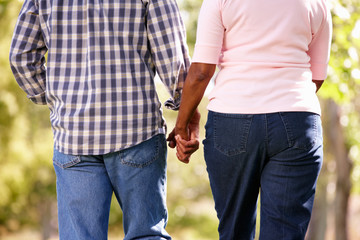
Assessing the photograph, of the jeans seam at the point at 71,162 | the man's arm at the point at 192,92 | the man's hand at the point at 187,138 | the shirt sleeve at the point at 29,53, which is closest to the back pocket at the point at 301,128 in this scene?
the man's arm at the point at 192,92

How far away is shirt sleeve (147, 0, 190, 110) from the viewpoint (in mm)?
2217

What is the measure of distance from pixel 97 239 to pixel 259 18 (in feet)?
3.68

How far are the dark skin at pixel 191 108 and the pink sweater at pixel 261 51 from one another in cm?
6

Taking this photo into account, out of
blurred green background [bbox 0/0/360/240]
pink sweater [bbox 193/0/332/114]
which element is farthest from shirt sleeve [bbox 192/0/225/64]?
blurred green background [bbox 0/0/360/240]

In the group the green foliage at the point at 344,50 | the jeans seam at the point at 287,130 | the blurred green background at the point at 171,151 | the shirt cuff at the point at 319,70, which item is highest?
the shirt cuff at the point at 319,70

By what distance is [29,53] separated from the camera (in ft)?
7.82

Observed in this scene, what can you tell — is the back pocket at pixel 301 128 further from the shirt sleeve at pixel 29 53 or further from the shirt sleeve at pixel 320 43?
the shirt sleeve at pixel 29 53

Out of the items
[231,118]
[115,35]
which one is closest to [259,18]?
[231,118]

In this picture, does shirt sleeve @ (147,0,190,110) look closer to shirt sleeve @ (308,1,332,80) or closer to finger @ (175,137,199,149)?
finger @ (175,137,199,149)

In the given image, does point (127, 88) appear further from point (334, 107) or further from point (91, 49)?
point (334, 107)

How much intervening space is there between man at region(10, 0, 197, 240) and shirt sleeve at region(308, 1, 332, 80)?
578 mm

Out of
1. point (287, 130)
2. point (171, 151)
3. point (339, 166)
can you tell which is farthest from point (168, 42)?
point (171, 151)

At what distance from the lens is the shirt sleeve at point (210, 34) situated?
2.09m

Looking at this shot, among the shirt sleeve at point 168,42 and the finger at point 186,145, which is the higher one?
the shirt sleeve at point 168,42
